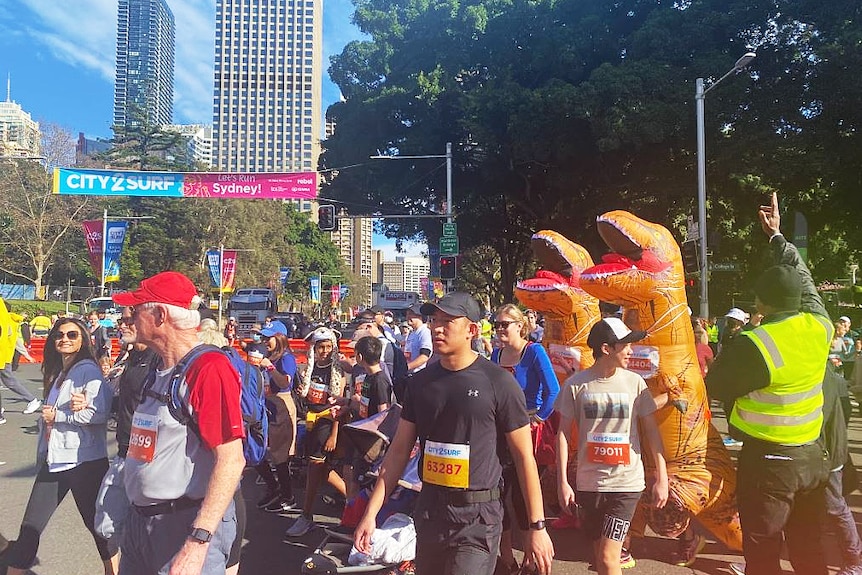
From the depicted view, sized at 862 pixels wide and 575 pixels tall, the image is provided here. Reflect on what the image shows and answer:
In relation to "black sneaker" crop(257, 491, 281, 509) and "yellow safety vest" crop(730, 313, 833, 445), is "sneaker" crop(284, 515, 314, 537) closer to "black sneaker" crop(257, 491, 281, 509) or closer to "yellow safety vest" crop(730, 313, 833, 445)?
"black sneaker" crop(257, 491, 281, 509)

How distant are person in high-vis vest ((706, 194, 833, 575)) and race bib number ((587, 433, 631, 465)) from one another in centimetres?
56

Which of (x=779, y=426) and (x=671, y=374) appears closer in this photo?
(x=779, y=426)

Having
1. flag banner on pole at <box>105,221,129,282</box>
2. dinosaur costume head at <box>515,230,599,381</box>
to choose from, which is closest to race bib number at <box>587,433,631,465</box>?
dinosaur costume head at <box>515,230,599,381</box>

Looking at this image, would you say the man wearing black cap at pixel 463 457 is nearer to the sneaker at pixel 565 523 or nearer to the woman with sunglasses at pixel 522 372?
the woman with sunglasses at pixel 522 372

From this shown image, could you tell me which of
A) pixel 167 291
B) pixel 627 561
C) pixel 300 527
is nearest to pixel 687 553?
pixel 627 561

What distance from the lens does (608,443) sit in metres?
3.81

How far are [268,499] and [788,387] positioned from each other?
479cm

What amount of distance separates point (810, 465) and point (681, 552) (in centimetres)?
179

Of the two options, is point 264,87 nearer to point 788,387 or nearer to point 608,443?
point 608,443

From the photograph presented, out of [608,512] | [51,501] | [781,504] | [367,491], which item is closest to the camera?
[781,504]

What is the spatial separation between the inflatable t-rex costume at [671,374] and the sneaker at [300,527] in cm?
265

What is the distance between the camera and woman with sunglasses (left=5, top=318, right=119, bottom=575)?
3.94 metres

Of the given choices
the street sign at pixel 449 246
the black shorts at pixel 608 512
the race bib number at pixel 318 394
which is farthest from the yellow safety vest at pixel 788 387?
the street sign at pixel 449 246

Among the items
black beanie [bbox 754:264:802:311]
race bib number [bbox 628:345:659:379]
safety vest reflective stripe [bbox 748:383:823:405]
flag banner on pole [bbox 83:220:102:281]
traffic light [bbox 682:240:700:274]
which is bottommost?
safety vest reflective stripe [bbox 748:383:823:405]
